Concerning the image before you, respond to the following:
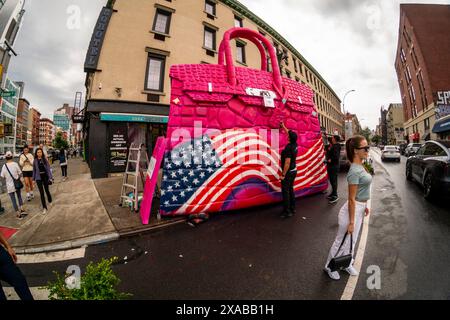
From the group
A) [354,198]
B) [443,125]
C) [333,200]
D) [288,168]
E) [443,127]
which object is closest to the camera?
[354,198]

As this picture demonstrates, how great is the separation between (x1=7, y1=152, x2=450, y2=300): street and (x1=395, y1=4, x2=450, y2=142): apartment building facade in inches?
1253

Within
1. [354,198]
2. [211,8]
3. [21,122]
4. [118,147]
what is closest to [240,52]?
[211,8]

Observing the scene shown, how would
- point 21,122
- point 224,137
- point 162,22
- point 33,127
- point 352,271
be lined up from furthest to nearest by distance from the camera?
point 33,127, point 21,122, point 162,22, point 224,137, point 352,271

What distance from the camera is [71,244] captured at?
149 inches

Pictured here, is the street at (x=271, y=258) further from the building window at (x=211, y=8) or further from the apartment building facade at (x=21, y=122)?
the apartment building facade at (x=21, y=122)

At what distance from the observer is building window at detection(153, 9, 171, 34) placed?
1252 centimetres

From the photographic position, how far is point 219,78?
5.08 m

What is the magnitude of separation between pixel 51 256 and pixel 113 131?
28.0ft

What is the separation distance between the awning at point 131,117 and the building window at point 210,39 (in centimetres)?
714

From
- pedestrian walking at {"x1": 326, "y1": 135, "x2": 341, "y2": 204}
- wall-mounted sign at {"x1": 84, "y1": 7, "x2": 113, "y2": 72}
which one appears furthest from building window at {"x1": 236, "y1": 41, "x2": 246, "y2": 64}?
pedestrian walking at {"x1": 326, "y1": 135, "x2": 341, "y2": 204}

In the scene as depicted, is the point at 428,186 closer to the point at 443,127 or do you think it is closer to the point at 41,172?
the point at 41,172

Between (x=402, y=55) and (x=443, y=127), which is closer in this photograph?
(x=443, y=127)

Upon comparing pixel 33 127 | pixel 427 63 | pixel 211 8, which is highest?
pixel 427 63

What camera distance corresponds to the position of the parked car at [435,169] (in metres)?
4.90
